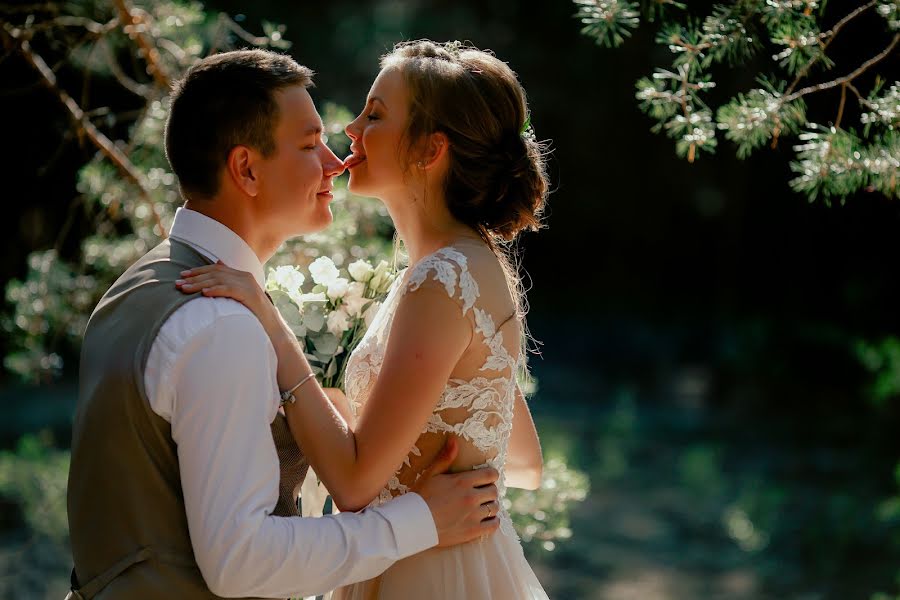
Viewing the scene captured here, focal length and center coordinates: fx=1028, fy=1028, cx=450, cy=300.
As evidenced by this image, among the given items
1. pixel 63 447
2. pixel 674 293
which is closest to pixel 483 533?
pixel 63 447

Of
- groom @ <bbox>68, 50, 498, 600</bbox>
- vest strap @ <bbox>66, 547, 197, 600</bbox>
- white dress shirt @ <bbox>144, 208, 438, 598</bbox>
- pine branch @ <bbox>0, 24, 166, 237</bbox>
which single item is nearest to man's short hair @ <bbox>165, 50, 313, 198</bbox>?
groom @ <bbox>68, 50, 498, 600</bbox>

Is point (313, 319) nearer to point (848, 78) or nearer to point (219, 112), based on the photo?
point (219, 112)

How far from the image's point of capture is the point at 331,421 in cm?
188

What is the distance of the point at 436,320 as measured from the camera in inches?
78.3

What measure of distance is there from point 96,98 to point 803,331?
26.2 feet

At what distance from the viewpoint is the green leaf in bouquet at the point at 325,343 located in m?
2.32

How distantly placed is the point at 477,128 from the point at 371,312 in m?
0.52

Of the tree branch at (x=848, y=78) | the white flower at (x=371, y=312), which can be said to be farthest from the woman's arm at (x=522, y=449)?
the tree branch at (x=848, y=78)

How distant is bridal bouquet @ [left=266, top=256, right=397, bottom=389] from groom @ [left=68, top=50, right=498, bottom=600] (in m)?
0.44

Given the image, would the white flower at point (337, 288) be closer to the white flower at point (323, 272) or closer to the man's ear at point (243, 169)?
the white flower at point (323, 272)

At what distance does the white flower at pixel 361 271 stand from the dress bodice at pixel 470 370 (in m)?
0.30

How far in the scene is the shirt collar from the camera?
1878mm

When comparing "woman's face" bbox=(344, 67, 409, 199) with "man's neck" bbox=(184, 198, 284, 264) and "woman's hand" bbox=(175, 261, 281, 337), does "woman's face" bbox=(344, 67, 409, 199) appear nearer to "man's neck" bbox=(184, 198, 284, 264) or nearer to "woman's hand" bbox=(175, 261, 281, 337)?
"man's neck" bbox=(184, 198, 284, 264)

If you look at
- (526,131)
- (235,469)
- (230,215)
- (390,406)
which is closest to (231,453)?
(235,469)
